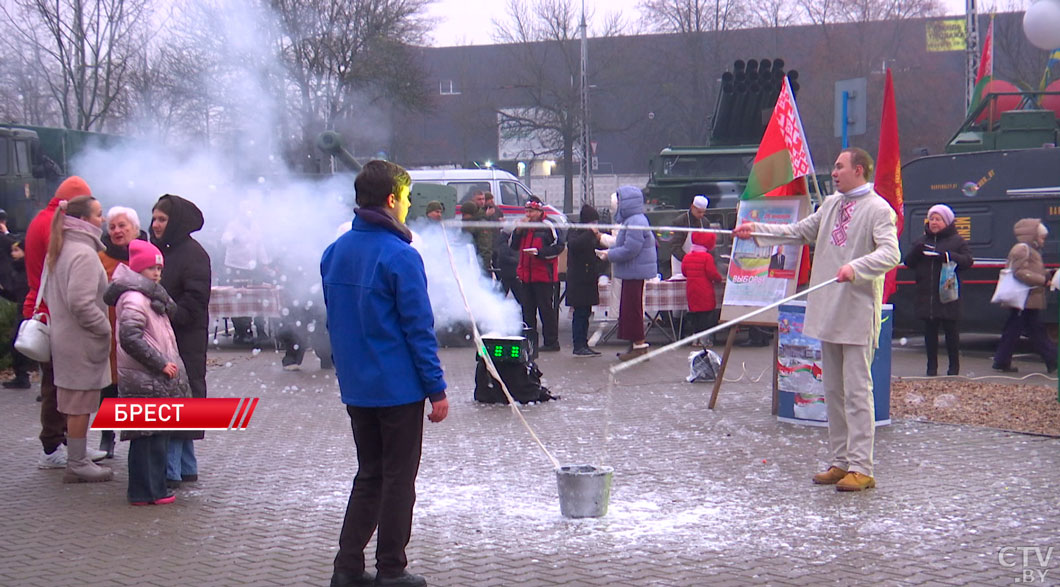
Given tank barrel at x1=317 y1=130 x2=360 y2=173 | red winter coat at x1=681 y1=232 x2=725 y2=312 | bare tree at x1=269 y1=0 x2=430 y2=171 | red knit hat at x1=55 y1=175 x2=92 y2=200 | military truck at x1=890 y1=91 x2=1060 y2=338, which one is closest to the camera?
red knit hat at x1=55 y1=175 x2=92 y2=200

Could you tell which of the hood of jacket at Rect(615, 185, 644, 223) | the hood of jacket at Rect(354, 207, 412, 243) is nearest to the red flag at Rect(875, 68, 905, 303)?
the hood of jacket at Rect(615, 185, 644, 223)

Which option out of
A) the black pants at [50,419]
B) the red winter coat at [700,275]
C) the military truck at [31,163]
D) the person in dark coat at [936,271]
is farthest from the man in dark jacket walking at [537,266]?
the military truck at [31,163]

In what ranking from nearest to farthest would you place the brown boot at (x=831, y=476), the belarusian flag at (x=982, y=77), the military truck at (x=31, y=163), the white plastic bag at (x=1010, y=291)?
the brown boot at (x=831, y=476) → the white plastic bag at (x=1010, y=291) → the belarusian flag at (x=982, y=77) → the military truck at (x=31, y=163)

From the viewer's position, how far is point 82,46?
2467cm

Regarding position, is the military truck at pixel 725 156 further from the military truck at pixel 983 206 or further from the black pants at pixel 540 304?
the black pants at pixel 540 304

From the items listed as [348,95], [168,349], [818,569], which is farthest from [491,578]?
[348,95]

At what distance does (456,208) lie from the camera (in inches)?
782

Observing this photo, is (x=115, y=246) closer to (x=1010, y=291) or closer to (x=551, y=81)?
(x=1010, y=291)

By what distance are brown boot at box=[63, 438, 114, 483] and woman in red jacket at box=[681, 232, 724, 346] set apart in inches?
350

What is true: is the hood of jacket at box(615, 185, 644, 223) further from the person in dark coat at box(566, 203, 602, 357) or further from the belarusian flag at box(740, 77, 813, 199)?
the belarusian flag at box(740, 77, 813, 199)

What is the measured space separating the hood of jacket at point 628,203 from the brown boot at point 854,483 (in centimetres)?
655

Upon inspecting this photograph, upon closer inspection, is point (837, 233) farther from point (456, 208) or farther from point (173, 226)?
point (456, 208)

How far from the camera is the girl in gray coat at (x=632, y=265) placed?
1288cm

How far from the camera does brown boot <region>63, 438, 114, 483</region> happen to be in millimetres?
7203
